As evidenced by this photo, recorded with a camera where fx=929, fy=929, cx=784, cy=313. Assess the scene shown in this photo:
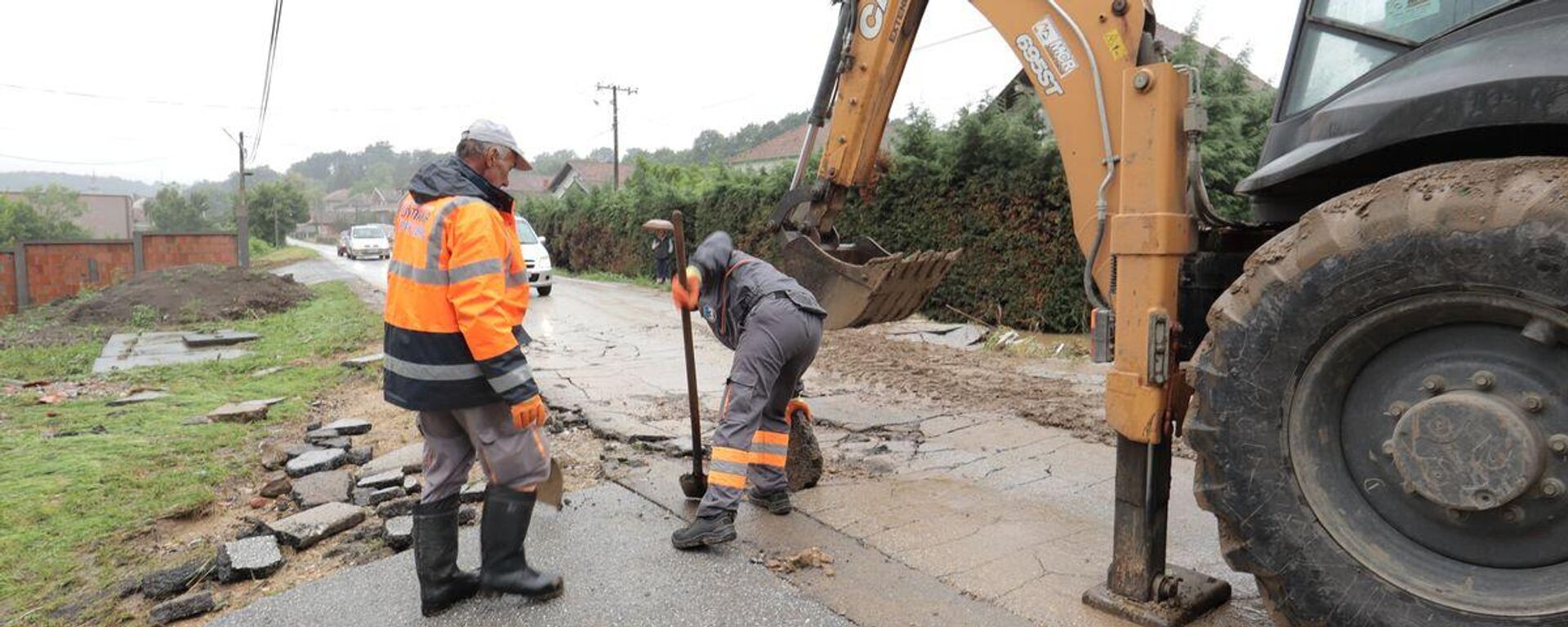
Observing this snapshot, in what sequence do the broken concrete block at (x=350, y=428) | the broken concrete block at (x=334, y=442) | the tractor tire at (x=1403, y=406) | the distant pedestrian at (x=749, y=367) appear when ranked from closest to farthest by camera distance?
the tractor tire at (x=1403, y=406)
the distant pedestrian at (x=749, y=367)
the broken concrete block at (x=334, y=442)
the broken concrete block at (x=350, y=428)

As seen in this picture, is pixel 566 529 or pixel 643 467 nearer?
pixel 566 529

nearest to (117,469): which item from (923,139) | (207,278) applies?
(923,139)

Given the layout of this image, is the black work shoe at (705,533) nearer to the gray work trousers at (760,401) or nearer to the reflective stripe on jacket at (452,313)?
the gray work trousers at (760,401)

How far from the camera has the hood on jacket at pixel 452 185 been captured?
10.8ft

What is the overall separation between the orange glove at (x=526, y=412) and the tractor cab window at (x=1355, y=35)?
2.63 m

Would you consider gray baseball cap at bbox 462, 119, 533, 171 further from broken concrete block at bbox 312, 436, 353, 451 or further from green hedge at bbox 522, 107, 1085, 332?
green hedge at bbox 522, 107, 1085, 332

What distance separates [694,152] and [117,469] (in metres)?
78.3

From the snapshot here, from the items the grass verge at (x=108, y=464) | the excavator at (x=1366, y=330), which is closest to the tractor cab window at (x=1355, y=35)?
the excavator at (x=1366, y=330)

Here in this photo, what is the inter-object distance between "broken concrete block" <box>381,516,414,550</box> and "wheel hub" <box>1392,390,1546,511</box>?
11.8 ft

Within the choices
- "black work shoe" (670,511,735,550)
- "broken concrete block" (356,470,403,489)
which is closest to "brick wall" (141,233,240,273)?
"broken concrete block" (356,470,403,489)

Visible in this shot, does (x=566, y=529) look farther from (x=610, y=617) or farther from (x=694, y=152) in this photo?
(x=694, y=152)

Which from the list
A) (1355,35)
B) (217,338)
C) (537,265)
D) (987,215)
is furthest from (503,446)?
(537,265)

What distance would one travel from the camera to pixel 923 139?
12.2m

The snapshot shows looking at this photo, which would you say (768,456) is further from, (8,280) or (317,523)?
(8,280)
